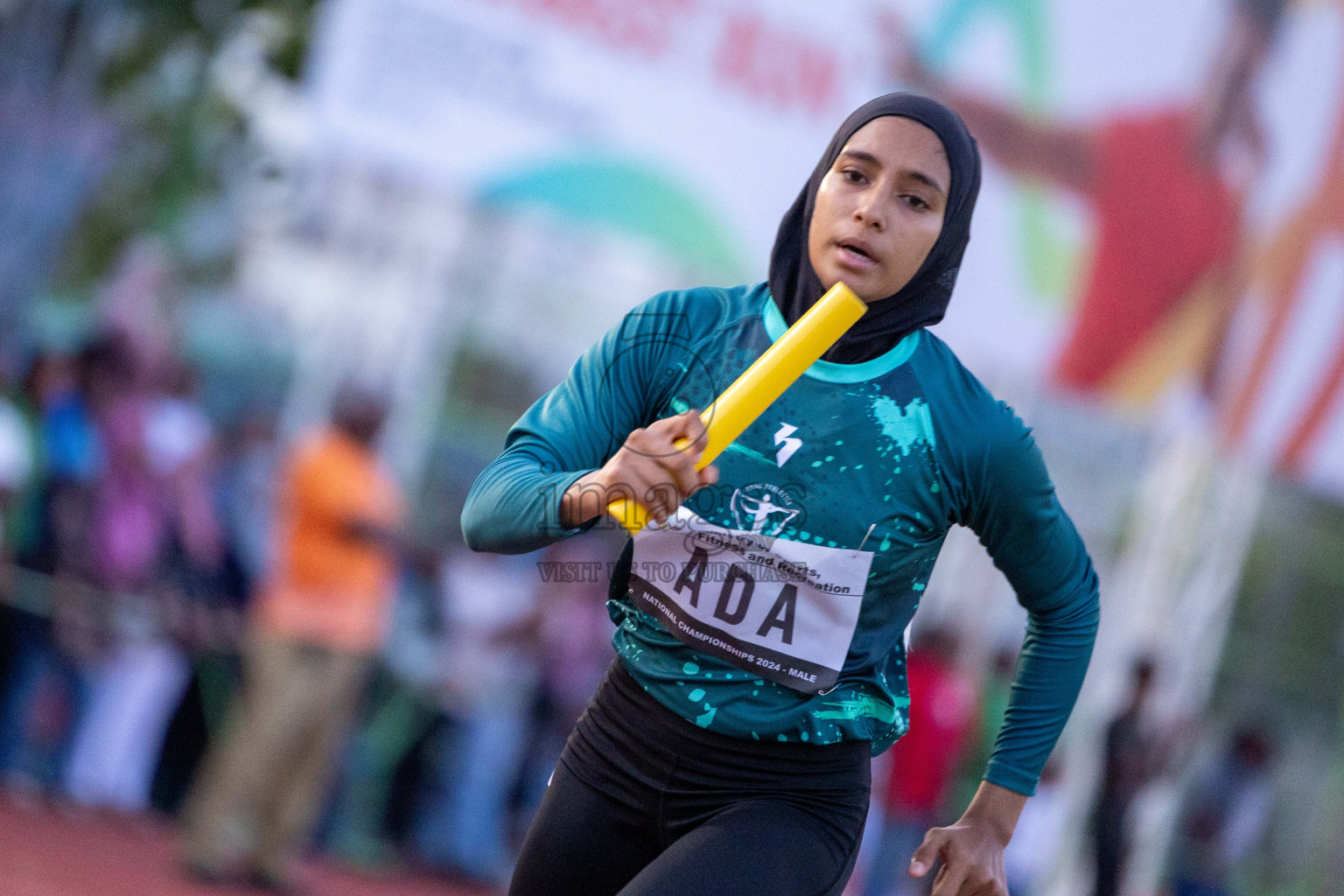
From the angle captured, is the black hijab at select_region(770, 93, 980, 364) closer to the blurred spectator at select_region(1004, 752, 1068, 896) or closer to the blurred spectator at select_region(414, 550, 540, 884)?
the blurred spectator at select_region(414, 550, 540, 884)

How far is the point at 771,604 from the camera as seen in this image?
213 centimetres

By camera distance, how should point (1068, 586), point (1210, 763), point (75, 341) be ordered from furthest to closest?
point (1210, 763), point (75, 341), point (1068, 586)

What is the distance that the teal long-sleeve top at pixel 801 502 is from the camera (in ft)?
6.95

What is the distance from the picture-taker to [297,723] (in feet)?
19.4

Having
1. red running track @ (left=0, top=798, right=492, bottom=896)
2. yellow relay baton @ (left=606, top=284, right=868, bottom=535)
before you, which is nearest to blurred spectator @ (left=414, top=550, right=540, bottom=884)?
red running track @ (left=0, top=798, right=492, bottom=896)

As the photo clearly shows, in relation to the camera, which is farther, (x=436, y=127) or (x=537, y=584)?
(x=537, y=584)

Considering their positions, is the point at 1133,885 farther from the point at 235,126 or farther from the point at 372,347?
the point at 235,126

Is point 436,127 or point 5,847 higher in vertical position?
point 436,127

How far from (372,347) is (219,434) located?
0.97 m

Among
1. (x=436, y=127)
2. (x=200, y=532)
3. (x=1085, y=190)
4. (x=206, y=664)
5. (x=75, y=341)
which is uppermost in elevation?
(x=1085, y=190)

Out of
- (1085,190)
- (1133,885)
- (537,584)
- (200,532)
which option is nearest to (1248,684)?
(1133,885)

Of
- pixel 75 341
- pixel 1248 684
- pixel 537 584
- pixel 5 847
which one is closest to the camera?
pixel 5 847

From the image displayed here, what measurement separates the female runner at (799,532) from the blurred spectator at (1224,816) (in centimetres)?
683

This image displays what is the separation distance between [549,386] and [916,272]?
5.44 meters
